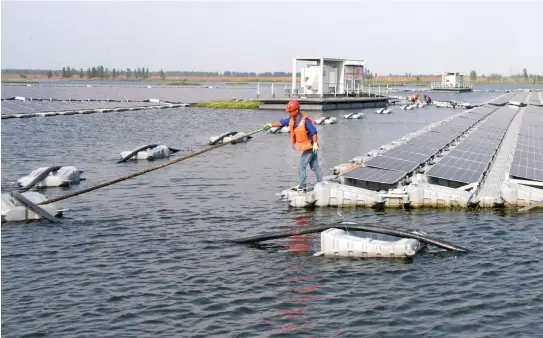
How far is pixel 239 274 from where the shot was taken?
58.3 ft

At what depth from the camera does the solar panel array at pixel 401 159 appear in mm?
28672

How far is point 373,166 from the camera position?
30.9 m

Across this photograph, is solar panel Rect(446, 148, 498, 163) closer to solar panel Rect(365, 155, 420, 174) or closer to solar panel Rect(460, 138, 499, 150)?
solar panel Rect(365, 155, 420, 174)

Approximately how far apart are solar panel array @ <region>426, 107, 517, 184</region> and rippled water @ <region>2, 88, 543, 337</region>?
3.90 metres

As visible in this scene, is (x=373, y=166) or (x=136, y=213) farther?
(x=373, y=166)

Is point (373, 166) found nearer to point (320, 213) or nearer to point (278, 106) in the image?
point (320, 213)

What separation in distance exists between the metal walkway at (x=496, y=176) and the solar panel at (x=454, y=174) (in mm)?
500

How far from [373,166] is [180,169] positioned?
1194 centimetres

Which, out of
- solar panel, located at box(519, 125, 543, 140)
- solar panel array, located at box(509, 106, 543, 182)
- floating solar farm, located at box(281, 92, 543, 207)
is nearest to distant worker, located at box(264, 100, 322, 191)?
floating solar farm, located at box(281, 92, 543, 207)

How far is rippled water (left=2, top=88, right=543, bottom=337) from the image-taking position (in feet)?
47.3

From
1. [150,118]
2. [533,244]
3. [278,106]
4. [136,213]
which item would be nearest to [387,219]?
[533,244]

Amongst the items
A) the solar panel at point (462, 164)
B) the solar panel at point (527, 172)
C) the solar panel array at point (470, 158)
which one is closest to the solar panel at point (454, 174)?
the solar panel array at point (470, 158)

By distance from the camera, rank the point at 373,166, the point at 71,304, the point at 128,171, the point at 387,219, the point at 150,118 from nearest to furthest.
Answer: the point at 71,304
the point at 387,219
the point at 373,166
the point at 128,171
the point at 150,118

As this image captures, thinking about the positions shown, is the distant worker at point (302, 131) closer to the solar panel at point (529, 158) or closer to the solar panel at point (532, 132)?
the solar panel at point (529, 158)
